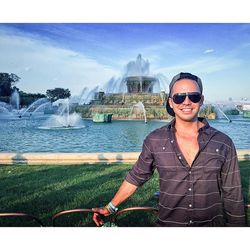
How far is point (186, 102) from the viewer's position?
1639 millimetres

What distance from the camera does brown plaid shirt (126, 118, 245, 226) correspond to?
1542 mm

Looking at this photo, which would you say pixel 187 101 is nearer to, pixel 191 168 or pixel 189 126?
pixel 189 126

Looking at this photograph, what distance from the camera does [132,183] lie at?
1.74 meters

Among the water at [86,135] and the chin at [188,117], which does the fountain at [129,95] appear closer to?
the water at [86,135]

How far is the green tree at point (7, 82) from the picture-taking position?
7.97 ft

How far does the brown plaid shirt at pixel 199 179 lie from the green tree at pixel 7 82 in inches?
52.2

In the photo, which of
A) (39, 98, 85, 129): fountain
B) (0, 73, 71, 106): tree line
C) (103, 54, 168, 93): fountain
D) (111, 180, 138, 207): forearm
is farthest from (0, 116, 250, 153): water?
(111, 180, 138, 207): forearm

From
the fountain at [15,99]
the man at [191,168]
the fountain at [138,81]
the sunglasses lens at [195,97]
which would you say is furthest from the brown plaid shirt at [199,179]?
the fountain at [15,99]

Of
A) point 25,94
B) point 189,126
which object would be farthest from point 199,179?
point 25,94

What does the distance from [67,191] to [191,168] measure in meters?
1.44

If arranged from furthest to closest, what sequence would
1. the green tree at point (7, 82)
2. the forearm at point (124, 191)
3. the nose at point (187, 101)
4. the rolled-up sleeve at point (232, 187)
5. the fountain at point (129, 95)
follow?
the fountain at point (129, 95) → the green tree at point (7, 82) → the forearm at point (124, 191) → the nose at point (187, 101) → the rolled-up sleeve at point (232, 187)
